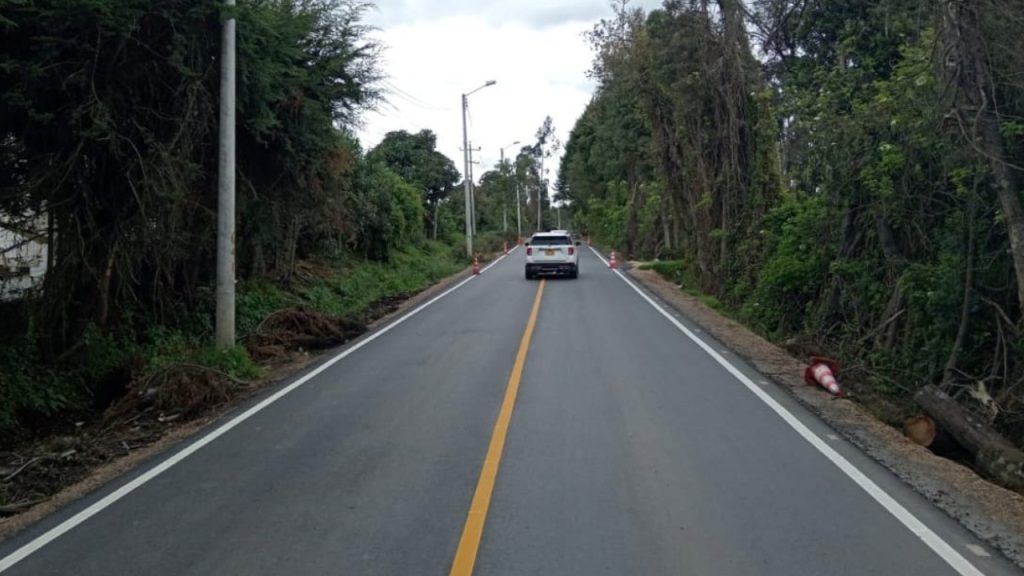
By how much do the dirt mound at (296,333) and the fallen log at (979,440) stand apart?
10.4m

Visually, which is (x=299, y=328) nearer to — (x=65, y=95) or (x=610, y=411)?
(x=65, y=95)

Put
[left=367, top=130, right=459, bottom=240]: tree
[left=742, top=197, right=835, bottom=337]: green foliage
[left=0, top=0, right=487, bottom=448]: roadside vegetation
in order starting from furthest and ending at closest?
[left=367, top=130, right=459, bottom=240]: tree < [left=742, top=197, right=835, bottom=337]: green foliage < [left=0, top=0, right=487, bottom=448]: roadside vegetation

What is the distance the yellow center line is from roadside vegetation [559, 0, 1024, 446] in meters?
5.67

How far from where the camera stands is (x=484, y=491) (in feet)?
23.1

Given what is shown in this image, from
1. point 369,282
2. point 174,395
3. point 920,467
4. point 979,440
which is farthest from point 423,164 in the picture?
point 920,467

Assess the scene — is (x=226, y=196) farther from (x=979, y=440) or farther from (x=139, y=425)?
(x=979, y=440)

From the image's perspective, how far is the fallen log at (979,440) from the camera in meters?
8.32

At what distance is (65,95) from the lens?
40.1ft

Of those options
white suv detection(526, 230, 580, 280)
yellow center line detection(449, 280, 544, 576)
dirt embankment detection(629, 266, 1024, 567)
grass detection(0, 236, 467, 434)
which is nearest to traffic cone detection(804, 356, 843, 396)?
dirt embankment detection(629, 266, 1024, 567)

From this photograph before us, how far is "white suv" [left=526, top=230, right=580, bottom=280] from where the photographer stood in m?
33.1

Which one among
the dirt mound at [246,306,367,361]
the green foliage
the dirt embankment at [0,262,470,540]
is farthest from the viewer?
the green foliage

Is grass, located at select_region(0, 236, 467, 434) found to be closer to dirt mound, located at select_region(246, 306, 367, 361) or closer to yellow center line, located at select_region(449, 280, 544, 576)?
dirt mound, located at select_region(246, 306, 367, 361)

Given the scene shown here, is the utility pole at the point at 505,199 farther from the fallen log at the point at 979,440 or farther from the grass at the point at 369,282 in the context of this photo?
the fallen log at the point at 979,440

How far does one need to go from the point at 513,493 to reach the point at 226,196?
864 cm
